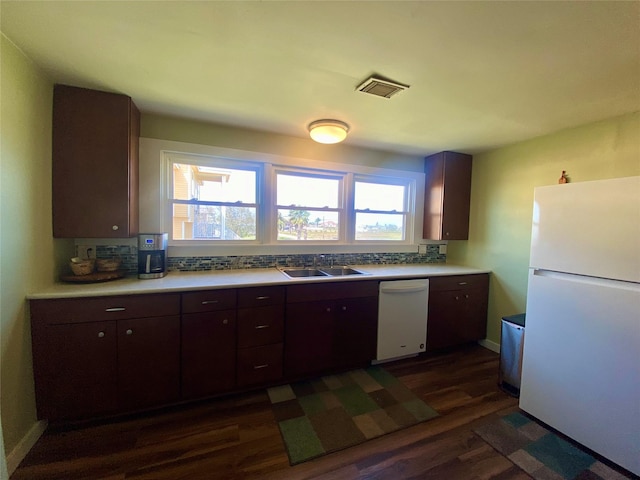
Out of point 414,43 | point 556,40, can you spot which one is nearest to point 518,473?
point 556,40

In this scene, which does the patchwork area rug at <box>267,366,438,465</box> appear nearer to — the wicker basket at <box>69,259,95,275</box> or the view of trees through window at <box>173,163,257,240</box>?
the view of trees through window at <box>173,163,257,240</box>

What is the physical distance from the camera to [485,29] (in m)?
1.22

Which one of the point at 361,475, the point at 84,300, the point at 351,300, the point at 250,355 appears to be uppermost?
the point at 84,300

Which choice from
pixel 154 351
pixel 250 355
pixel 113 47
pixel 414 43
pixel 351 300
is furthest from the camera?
pixel 351 300

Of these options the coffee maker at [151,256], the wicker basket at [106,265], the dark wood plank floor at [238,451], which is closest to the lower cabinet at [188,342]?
the dark wood plank floor at [238,451]

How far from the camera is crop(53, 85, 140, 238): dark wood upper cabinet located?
182 cm

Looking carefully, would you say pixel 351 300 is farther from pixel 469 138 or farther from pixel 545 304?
pixel 469 138

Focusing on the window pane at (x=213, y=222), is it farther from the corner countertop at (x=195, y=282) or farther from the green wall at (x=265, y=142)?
the green wall at (x=265, y=142)

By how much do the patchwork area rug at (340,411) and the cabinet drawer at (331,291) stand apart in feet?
2.46

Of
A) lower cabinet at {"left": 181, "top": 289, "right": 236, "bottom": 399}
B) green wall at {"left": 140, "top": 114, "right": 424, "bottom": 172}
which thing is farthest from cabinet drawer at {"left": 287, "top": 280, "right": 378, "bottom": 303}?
green wall at {"left": 140, "top": 114, "right": 424, "bottom": 172}

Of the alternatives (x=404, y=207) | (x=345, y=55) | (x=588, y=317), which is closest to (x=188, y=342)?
(x=345, y=55)

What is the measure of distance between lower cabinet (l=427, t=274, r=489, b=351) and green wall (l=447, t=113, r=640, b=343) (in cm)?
14

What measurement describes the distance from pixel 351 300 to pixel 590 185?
1829mm

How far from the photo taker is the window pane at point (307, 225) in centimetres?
287
